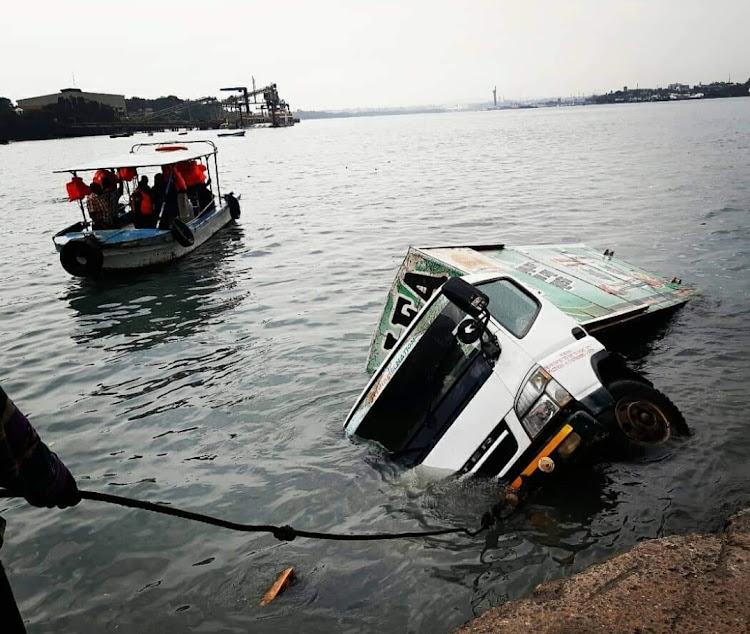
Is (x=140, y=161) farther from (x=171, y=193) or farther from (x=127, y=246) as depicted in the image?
(x=127, y=246)

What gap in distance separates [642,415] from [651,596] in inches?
116

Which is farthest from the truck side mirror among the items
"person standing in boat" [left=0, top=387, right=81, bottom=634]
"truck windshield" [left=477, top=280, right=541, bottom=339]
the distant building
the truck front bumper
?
the distant building

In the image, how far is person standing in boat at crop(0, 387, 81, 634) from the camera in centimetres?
256

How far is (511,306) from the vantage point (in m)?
6.30

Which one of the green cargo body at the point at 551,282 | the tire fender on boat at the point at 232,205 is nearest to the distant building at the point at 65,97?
the tire fender on boat at the point at 232,205

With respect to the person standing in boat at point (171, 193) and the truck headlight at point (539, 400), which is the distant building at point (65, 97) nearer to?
the person standing in boat at point (171, 193)

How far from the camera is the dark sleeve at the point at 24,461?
2545 mm

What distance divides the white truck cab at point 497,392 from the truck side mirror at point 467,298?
1 cm

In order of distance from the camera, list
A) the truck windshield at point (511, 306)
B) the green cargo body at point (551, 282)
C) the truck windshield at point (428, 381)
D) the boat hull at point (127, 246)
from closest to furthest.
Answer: the truck windshield at point (428, 381)
the truck windshield at point (511, 306)
the green cargo body at point (551, 282)
the boat hull at point (127, 246)

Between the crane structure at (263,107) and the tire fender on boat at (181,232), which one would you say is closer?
the tire fender on boat at (181,232)

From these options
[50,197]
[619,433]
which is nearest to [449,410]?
[619,433]

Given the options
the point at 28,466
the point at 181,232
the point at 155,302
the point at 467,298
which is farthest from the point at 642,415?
the point at 181,232

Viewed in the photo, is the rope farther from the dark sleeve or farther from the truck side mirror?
the truck side mirror

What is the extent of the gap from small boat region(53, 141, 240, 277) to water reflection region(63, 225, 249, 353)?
50cm
